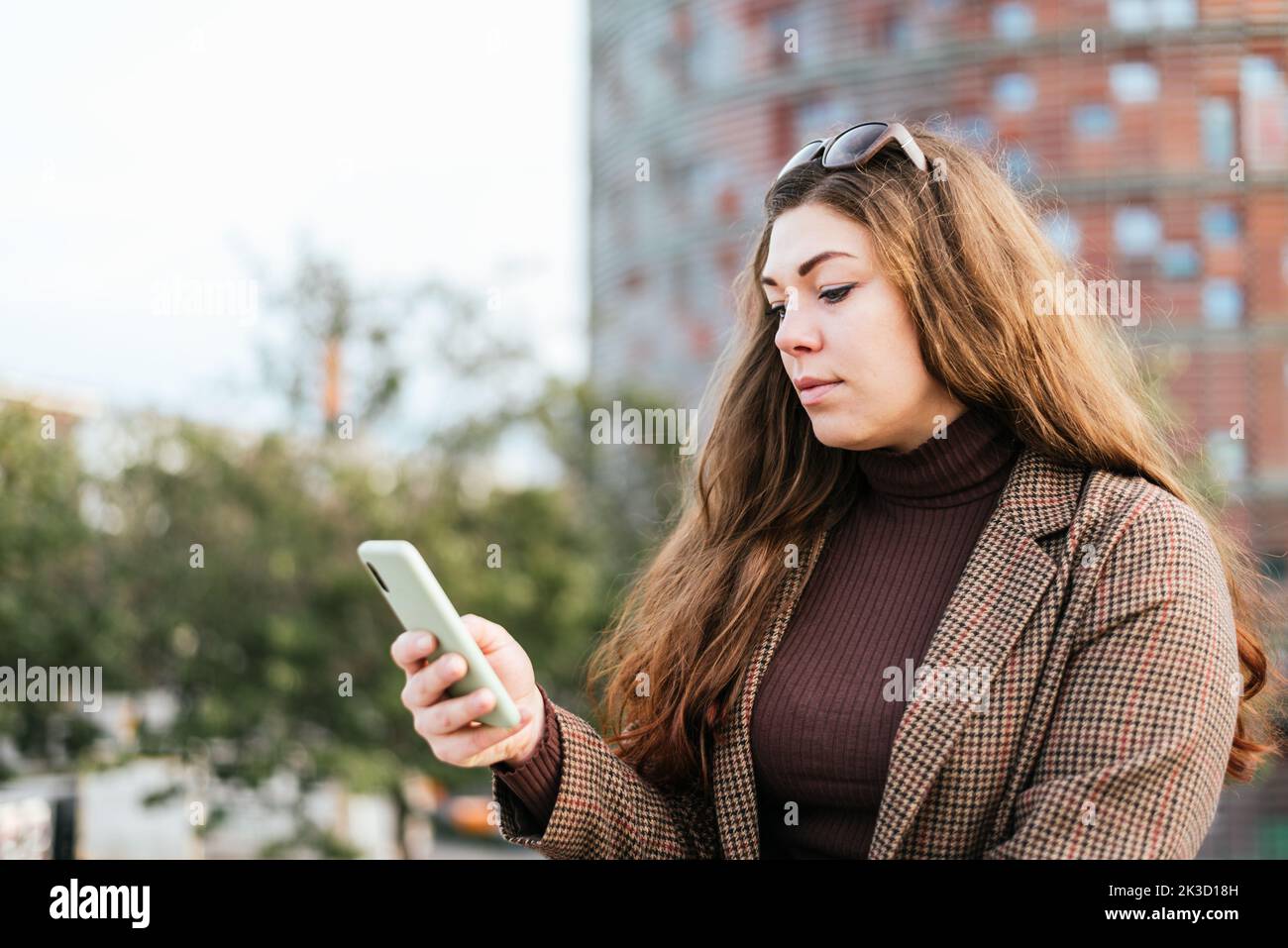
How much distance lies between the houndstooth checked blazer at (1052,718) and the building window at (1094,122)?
66.6 feet

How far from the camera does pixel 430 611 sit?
1.70 meters

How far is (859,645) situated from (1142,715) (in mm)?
504

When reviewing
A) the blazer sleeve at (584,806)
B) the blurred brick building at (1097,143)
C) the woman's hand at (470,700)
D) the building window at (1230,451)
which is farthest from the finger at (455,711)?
the building window at (1230,451)

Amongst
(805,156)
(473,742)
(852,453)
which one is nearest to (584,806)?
(473,742)

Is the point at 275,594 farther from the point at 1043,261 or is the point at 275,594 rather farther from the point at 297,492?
the point at 1043,261

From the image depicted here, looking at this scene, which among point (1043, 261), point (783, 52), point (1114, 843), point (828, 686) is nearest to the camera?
point (1114, 843)

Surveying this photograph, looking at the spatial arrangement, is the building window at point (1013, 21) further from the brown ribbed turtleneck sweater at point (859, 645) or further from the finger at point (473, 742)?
the finger at point (473, 742)

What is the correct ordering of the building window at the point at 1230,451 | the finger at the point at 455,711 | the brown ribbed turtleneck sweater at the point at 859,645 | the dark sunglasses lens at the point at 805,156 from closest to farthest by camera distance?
1. the finger at the point at 455,711
2. the brown ribbed turtleneck sweater at the point at 859,645
3. the dark sunglasses lens at the point at 805,156
4. the building window at the point at 1230,451

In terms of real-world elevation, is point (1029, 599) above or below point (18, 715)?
above

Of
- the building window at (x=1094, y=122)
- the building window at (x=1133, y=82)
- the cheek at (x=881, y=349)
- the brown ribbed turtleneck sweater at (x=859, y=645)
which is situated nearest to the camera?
the brown ribbed turtleneck sweater at (x=859, y=645)

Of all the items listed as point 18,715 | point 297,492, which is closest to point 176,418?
point 297,492

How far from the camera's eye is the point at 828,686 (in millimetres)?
2072

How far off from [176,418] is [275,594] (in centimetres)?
185

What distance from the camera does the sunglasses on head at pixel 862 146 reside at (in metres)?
2.21
